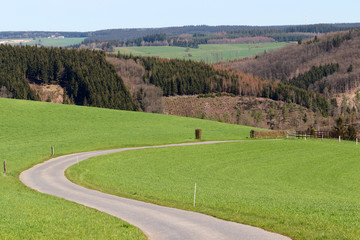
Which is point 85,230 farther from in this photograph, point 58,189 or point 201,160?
point 201,160

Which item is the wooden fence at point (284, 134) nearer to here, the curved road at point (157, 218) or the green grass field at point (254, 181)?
the green grass field at point (254, 181)

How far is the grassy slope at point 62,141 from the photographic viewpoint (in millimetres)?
18859

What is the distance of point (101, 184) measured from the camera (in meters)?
37.0

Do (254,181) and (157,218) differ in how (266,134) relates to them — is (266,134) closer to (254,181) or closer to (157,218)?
(254,181)

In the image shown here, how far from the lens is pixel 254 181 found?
40.6 meters

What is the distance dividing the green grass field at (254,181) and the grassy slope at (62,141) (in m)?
5.64

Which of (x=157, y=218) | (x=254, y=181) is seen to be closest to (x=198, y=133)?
(x=254, y=181)

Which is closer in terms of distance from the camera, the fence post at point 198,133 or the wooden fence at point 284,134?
the fence post at point 198,133

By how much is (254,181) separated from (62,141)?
120ft

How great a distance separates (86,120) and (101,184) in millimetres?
55049

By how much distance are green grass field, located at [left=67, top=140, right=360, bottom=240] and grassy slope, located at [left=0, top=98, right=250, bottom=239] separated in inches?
222

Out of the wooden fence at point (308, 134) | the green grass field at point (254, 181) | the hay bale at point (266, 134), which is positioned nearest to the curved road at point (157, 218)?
the green grass field at point (254, 181)

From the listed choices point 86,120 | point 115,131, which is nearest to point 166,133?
point 115,131

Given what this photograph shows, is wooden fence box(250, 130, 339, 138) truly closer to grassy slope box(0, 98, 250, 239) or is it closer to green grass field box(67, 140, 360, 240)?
grassy slope box(0, 98, 250, 239)
